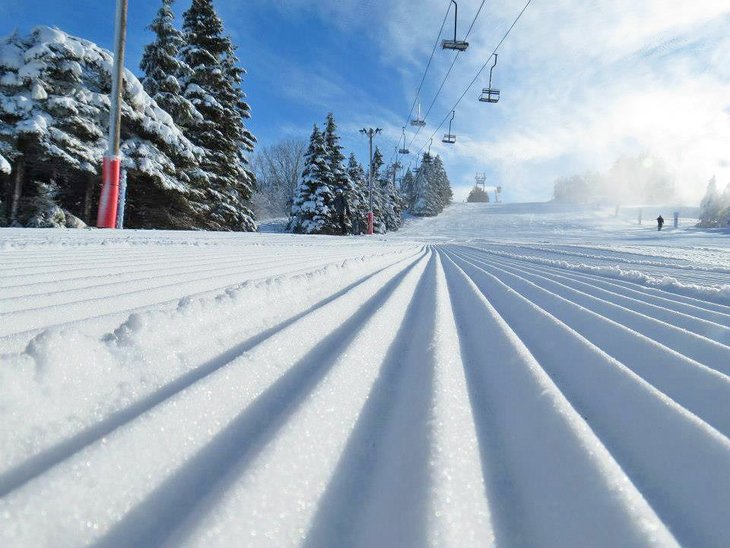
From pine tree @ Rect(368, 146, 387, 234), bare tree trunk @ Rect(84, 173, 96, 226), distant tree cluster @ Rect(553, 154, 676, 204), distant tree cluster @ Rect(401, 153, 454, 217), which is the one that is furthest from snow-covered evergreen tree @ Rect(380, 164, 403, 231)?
distant tree cluster @ Rect(553, 154, 676, 204)

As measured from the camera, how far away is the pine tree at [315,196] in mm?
23094

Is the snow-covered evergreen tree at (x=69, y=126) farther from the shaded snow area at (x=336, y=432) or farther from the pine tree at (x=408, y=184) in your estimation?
the pine tree at (x=408, y=184)

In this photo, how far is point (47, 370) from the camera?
0.76 meters

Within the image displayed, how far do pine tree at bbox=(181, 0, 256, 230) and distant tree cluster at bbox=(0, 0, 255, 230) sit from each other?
41mm

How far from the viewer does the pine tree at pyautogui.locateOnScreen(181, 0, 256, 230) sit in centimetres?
1523

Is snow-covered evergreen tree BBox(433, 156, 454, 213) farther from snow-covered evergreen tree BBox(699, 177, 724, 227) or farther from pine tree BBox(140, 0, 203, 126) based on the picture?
pine tree BBox(140, 0, 203, 126)

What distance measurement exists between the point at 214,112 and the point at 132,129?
493 centimetres

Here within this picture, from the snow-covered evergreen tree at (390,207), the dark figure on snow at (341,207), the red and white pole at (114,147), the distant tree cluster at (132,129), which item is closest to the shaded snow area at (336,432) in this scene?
the red and white pole at (114,147)

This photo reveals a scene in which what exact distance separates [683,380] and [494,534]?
875mm

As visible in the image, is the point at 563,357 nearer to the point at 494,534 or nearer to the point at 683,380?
the point at 683,380

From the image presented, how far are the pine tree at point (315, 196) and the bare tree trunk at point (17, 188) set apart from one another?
14.6 m

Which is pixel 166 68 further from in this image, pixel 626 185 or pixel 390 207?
pixel 626 185

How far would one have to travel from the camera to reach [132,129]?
37.2 feet

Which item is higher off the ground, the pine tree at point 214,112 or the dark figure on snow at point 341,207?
the pine tree at point 214,112
